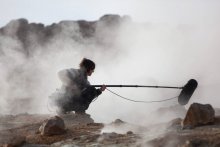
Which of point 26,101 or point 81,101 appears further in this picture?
point 26,101

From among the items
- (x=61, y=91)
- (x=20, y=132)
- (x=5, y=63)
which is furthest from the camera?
(x=5, y=63)

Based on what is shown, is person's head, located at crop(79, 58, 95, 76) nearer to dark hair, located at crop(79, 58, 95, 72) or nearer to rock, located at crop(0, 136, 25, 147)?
Result: dark hair, located at crop(79, 58, 95, 72)

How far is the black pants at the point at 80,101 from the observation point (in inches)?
402

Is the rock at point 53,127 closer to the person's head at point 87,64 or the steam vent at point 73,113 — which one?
the steam vent at point 73,113

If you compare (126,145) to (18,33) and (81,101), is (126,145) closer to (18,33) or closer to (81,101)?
(81,101)

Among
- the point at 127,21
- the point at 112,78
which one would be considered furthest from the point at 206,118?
the point at 127,21

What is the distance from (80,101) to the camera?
33.9 ft

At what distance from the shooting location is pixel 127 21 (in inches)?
1197

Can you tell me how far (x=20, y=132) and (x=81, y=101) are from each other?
7.88ft

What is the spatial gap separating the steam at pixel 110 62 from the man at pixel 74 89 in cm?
323

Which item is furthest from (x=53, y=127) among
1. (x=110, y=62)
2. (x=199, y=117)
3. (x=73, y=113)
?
(x=110, y=62)

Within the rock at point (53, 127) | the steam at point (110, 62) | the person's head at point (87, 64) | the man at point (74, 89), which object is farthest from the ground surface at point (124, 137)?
the steam at point (110, 62)

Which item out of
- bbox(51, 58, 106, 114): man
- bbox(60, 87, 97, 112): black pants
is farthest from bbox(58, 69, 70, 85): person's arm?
bbox(60, 87, 97, 112): black pants

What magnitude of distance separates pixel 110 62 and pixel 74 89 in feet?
52.1
